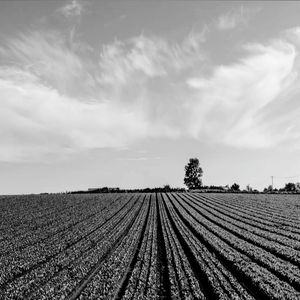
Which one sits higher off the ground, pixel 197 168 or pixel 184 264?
pixel 197 168

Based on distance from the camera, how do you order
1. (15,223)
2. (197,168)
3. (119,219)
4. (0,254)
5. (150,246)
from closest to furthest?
(0,254) < (150,246) < (15,223) < (119,219) < (197,168)

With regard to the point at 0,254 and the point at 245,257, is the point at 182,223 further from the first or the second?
the point at 0,254

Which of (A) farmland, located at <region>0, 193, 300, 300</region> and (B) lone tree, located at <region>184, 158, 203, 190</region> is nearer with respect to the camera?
(A) farmland, located at <region>0, 193, 300, 300</region>

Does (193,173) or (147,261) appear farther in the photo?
(193,173)

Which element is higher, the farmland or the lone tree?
the lone tree

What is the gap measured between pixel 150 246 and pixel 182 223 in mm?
13835

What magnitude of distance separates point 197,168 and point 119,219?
107 meters

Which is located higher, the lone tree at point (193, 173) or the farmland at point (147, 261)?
the lone tree at point (193, 173)

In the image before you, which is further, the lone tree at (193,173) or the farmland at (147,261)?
the lone tree at (193,173)

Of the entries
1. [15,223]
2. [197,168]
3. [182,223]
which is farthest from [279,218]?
[197,168]

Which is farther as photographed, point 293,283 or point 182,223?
point 182,223

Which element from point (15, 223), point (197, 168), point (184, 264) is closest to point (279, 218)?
point (184, 264)

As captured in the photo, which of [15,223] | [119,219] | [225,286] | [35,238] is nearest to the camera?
[225,286]

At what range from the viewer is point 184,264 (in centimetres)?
2062
